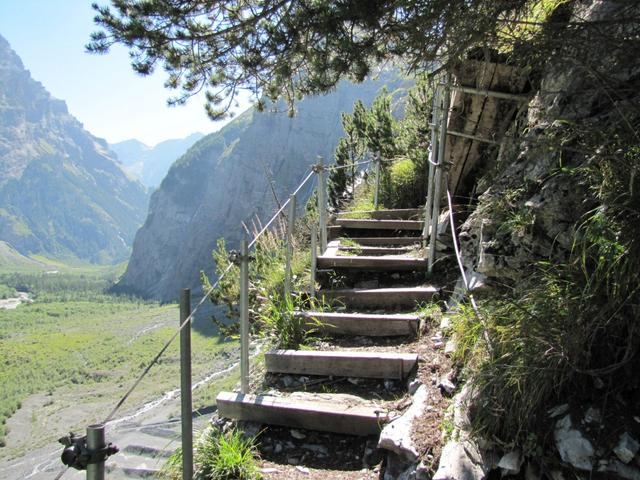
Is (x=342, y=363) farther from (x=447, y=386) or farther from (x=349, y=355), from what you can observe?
(x=447, y=386)

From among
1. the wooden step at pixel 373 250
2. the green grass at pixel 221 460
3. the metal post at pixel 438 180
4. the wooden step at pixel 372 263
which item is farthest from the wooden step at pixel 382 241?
the green grass at pixel 221 460

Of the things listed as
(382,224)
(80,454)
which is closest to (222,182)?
(382,224)

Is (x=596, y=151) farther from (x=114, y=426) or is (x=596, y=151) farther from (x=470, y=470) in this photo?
(x=114, y=426)

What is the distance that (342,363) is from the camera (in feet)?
13.3

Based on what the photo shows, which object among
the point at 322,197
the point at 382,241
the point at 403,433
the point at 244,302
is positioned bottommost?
the point at 403,433

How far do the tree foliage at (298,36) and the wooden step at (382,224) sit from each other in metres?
3.00

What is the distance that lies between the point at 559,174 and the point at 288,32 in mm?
2369

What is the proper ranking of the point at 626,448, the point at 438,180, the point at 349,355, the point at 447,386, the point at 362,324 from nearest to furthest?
the point at 626,448 < the point at 447,386 < the point at 349,355 < the point at 362,324 < the point at 438,180

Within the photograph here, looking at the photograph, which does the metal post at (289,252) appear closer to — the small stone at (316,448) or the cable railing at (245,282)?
the cable railing at (245,282)

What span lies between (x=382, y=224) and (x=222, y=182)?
485 feet

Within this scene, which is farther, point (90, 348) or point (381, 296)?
point (90, 348)

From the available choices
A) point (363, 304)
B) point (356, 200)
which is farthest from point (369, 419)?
point (356, 200)

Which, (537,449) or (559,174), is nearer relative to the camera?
(537,449)

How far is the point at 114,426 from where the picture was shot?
164 ft
